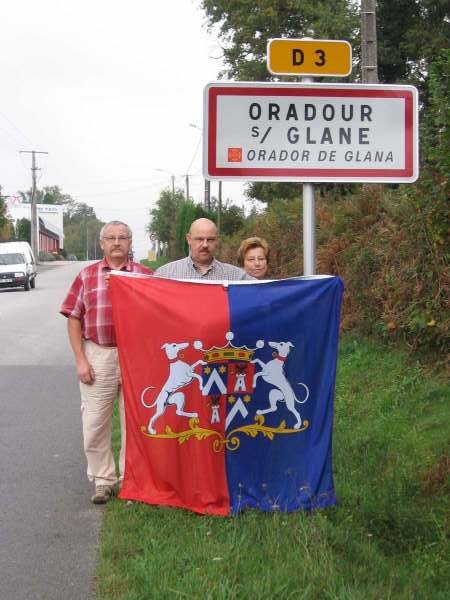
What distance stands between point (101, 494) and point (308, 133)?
106 inches

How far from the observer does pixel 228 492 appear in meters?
5.13

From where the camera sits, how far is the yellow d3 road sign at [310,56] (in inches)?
201

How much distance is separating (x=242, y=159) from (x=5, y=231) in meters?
77.2

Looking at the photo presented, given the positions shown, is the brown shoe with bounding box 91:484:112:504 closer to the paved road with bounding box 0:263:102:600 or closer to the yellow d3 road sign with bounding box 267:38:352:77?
the paved road with bounding box 0:263:102:600

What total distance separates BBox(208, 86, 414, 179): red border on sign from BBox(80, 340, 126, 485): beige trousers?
1.61m

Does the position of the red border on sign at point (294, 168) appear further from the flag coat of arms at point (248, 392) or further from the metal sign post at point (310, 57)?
the flag coat of arms at point (248, 392)

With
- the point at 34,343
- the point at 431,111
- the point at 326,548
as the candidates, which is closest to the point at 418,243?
the point at 431,111

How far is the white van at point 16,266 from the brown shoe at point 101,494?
2998 centimetres

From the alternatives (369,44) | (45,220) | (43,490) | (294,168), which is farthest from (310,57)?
(45,220)

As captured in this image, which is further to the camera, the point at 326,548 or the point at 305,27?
the point at 305,27

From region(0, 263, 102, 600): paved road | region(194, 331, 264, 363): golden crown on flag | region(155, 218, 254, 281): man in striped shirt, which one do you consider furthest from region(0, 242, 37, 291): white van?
region(194, 331, 264, 363): golden crown on flag

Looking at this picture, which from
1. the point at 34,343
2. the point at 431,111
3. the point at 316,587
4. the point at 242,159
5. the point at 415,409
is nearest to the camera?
the point at 316,587

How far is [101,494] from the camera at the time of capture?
19.3 ft

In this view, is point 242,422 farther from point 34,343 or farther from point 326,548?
point 34,343
